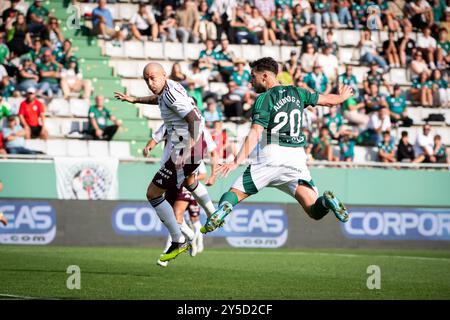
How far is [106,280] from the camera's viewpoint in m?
12.7

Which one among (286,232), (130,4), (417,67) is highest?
(130,4)

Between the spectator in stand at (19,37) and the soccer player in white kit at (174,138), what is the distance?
12372mm

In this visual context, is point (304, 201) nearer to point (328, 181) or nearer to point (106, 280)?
point (106, 280)

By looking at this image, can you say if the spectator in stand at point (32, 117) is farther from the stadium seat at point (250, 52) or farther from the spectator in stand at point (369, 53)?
the spectator in stand at point (369, 53)

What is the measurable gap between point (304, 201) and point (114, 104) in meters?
14.0

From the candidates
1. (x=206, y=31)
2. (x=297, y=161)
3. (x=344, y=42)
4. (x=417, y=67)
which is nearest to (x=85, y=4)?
(x=206, y=31)

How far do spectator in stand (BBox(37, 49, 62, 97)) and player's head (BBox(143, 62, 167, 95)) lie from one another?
474 inches

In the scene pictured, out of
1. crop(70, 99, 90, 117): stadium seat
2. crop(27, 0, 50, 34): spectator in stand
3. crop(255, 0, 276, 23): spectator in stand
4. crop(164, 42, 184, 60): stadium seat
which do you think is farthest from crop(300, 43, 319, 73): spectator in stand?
crop(27, 0, 50, 34): spectator in stand

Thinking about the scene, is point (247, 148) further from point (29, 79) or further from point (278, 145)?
point (29, 79)

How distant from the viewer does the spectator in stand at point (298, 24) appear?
28438 mm

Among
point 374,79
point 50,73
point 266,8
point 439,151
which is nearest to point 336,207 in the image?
point 439,151

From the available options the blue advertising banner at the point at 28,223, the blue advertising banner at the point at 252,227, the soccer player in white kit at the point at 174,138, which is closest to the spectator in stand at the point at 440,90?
the blue advertising banner at the point at 252,227

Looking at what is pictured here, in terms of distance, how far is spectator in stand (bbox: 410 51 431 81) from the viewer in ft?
93.9
